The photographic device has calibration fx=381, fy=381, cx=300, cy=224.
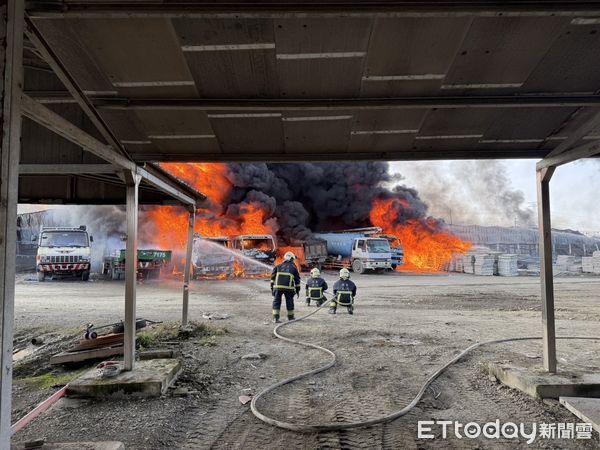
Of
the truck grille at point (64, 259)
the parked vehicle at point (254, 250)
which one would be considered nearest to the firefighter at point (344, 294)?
the parked vehicle at point (254, 250)

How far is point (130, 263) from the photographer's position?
14.9ft

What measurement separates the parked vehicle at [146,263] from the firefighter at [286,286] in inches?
463

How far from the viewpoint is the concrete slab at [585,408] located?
136 inches

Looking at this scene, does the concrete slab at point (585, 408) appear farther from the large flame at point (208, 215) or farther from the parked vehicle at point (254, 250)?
the large flame at point (208, 215)

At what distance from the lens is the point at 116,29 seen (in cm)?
245

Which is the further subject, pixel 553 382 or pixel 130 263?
pixel 130 263

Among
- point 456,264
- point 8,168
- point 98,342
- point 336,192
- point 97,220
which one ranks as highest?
point 336,192

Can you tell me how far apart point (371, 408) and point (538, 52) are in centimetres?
352

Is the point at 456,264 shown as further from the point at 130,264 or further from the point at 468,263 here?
the point at 130,264

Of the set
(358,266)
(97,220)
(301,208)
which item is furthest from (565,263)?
(97,220)

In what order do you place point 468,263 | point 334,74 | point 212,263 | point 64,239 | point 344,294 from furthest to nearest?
point 468,263
point 212,263
point 64,239
point 344,294
point 334,74

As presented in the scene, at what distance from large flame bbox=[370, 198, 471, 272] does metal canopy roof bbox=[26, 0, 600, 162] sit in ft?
90.2

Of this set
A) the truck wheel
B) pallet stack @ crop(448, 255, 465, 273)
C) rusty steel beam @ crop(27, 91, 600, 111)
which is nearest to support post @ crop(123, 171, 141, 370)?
rusty steel beam @ crop(27, 91, 600, 111)

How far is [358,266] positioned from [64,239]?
1581 centimetres
